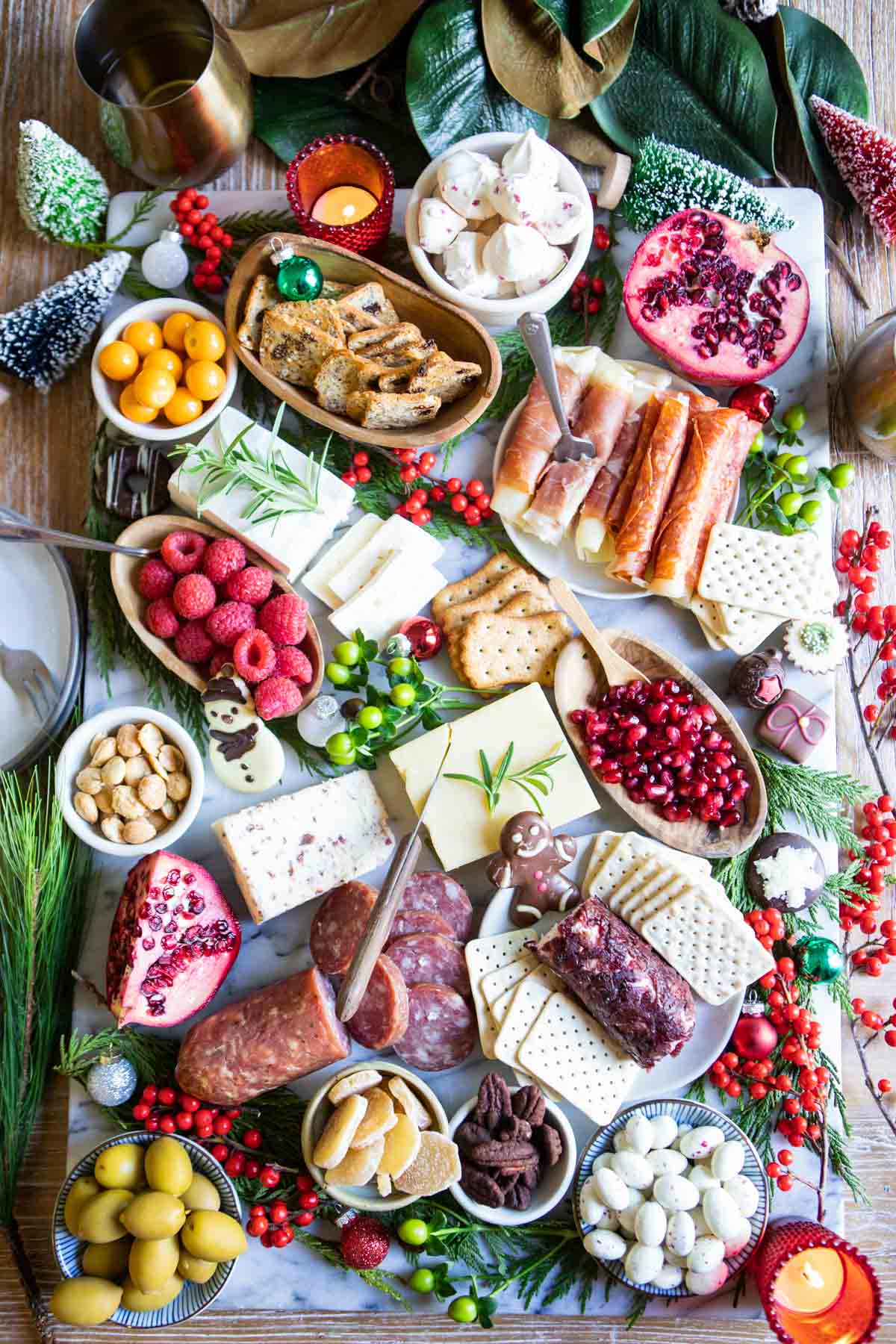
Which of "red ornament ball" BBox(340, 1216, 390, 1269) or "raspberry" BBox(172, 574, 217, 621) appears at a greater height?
"raspberry" BBox(172, 574, 217, 621)

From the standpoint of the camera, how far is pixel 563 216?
6.14ft

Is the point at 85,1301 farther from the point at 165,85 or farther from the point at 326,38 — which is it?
the point at 326,38

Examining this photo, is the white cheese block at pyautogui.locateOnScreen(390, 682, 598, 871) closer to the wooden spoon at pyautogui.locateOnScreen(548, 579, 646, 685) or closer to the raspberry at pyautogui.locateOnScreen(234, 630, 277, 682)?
the wooden spoon at pyautogui.locateOnScreen(548, 579, 646, 685)

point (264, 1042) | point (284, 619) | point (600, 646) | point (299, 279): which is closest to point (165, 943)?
point (264, 1042)

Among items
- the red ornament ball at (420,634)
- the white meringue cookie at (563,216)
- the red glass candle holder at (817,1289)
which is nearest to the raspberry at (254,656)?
the red ornament ball at (420,634)

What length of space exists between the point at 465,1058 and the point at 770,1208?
57 cm

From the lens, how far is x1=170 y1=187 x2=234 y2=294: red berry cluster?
201 cm

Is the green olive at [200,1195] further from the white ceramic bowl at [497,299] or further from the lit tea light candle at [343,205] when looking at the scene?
the lit tea light candle at [343,205]

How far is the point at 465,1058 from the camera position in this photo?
188 centimetres

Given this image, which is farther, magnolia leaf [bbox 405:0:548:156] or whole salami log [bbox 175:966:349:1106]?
magnolia leaf [bbox 405:0:548:156]

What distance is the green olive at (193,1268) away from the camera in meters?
1.69

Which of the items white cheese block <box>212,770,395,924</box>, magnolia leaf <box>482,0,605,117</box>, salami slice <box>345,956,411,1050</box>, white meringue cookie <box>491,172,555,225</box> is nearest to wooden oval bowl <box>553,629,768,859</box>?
white cheese block <box>212,770,395,924</box>

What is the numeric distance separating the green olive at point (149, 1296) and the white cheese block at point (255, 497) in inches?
44.6

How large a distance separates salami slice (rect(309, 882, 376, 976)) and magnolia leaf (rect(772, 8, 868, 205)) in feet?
5.14
